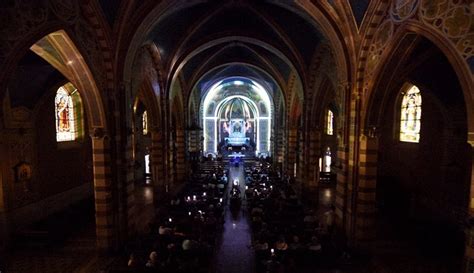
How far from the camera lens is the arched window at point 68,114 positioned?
14.9 m

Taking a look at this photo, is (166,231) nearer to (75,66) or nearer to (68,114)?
(75,66)

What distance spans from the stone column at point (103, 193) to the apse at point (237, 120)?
26463mm

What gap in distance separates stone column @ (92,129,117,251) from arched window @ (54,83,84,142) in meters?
7.13

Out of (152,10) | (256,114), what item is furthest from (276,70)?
(256,114)

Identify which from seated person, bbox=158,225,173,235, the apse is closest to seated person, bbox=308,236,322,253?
seated person, bbox=158,225,173,235

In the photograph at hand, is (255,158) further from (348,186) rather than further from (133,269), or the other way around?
(133,269)

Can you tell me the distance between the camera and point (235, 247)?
11.1 meters

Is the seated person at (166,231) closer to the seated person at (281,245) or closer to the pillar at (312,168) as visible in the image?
the seated person at (281,245)

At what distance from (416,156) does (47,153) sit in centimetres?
1922

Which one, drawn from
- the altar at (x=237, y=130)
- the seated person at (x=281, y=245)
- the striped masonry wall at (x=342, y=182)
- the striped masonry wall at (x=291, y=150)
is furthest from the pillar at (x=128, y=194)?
the altar at (x=237, y=130)

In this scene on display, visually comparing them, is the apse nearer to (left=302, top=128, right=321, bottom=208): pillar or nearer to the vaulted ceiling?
(left=302, top=128, right=321, bottom=208): pillar

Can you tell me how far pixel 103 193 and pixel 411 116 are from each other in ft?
50.6

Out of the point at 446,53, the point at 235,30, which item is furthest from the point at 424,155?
the point at 235,30

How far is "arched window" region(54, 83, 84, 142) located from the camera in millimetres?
14914
